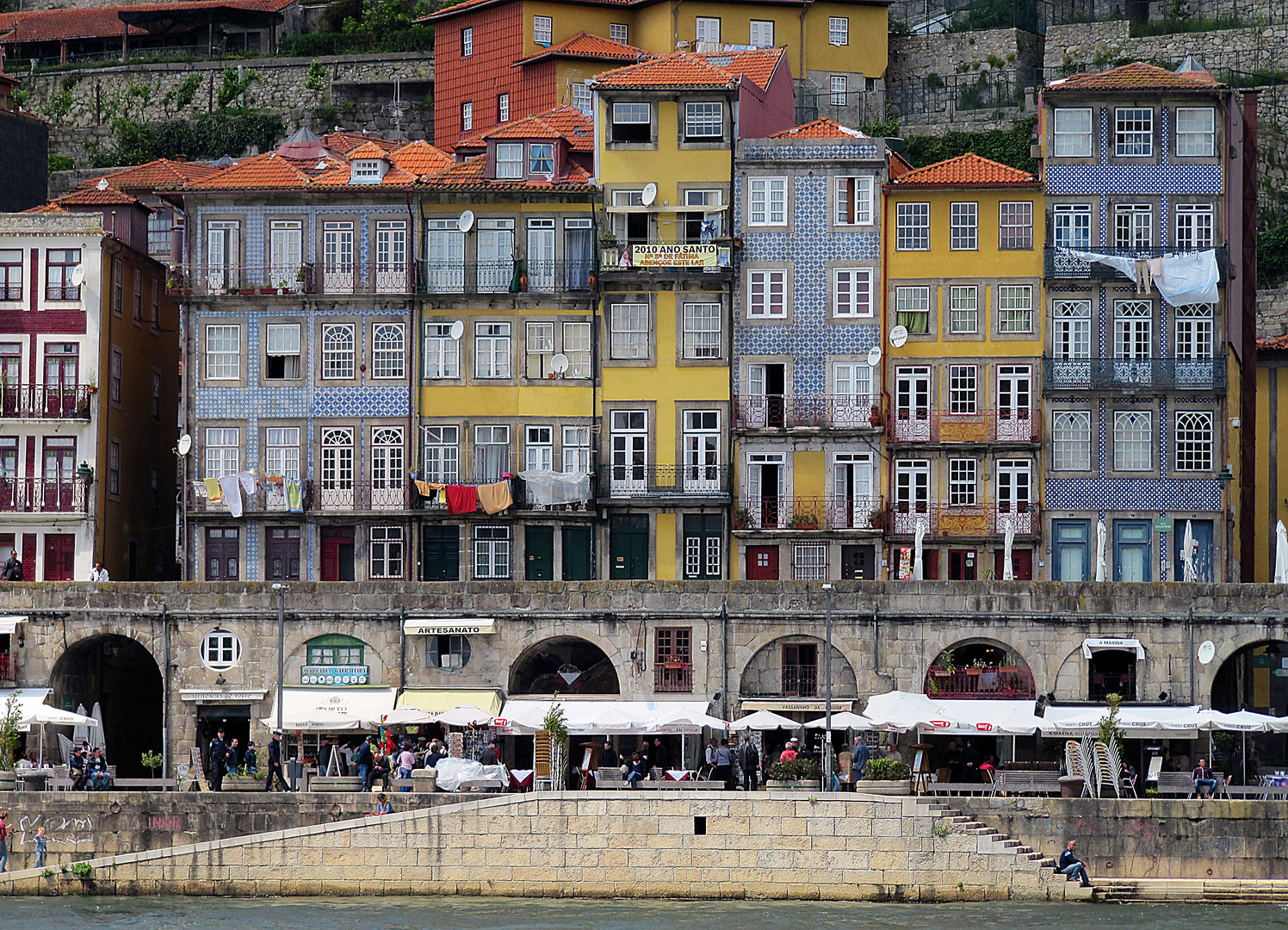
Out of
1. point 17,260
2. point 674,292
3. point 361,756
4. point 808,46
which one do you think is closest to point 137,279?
point 17,260

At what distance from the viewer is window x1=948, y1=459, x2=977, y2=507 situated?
215 ft

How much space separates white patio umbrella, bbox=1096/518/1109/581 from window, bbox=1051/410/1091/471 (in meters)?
1.68

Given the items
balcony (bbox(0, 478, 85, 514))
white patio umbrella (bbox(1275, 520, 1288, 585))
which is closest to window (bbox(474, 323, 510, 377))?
balcony (bbox(0, 478, 85, 514))

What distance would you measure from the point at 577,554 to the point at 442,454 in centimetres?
422

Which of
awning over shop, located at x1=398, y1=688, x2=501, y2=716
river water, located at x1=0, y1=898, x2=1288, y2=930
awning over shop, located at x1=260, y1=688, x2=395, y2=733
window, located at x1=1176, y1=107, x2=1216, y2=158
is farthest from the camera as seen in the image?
window, located at x1=1176, y1=107, x2=1216, y2=158

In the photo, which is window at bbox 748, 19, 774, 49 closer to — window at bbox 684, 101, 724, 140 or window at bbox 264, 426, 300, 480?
window at bbox 684, 101, 724, 140

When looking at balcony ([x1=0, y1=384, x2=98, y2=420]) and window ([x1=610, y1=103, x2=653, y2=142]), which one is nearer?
balcony ([x1=0, y1=384, x2=98, y2=420])

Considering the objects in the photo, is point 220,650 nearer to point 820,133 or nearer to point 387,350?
point 387,350

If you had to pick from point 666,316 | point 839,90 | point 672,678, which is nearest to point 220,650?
point 672,678

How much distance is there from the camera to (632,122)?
66.9 meters

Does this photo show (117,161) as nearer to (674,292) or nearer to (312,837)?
(674,292)

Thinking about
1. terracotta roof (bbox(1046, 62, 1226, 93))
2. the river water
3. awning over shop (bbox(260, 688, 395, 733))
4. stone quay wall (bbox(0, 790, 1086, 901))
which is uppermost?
terracotta roof (bbox(1046, 62, 1226, 93))

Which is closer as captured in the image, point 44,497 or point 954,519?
point 954,519

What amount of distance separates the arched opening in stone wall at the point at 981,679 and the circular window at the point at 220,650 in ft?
51.4
